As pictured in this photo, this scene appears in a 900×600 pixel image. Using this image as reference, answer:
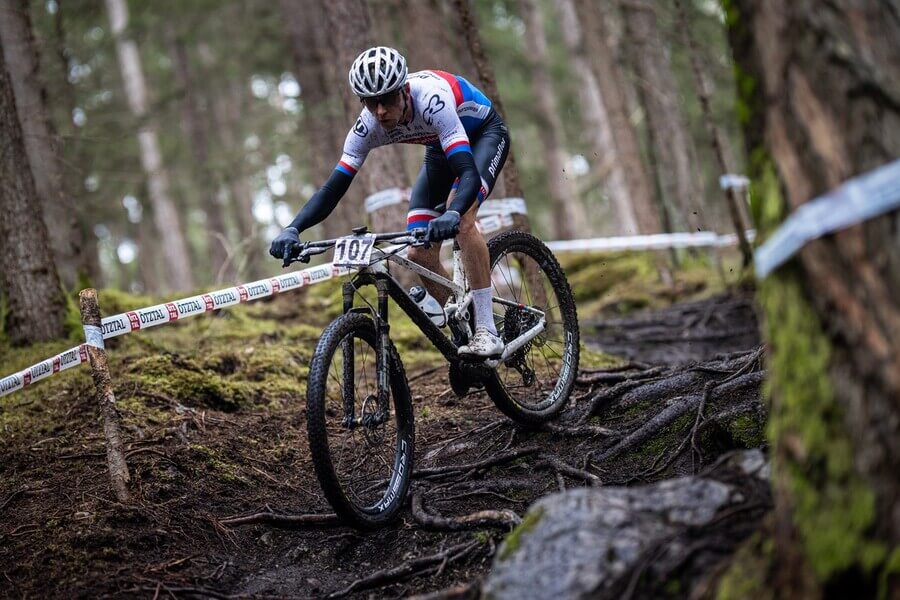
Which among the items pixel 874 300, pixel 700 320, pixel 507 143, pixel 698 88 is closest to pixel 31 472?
pixel 507 143

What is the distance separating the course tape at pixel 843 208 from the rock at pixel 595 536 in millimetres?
993

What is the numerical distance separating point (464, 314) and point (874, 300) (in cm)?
325

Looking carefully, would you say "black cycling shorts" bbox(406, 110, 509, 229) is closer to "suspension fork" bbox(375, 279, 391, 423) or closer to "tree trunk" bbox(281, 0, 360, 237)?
"suspension fork" bbox(375, 279, 391, 423)

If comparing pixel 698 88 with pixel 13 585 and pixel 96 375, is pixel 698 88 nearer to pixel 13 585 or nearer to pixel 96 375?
pixel 96 375

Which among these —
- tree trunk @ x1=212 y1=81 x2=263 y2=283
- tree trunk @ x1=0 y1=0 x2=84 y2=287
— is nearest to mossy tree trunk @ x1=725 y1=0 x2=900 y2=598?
tree trunk @ x1=0 y1=0 x2=84 y2=287

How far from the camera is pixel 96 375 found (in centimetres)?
464

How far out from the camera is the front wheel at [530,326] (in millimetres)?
5586

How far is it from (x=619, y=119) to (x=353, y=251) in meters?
13.4

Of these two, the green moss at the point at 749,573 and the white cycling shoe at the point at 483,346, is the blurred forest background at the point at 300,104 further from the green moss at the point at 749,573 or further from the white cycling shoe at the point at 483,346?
the green moss at the point at 749,573

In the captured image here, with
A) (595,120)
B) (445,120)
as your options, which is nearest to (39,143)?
(445,120)

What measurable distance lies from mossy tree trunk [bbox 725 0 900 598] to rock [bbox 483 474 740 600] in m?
0.48

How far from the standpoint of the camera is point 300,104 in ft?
56.0

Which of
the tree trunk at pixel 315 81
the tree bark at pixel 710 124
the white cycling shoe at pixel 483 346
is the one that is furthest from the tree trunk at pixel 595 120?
the white cycling shoe at pixel 483 346

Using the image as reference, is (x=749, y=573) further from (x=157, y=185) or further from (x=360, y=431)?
(x=157, y=185)
